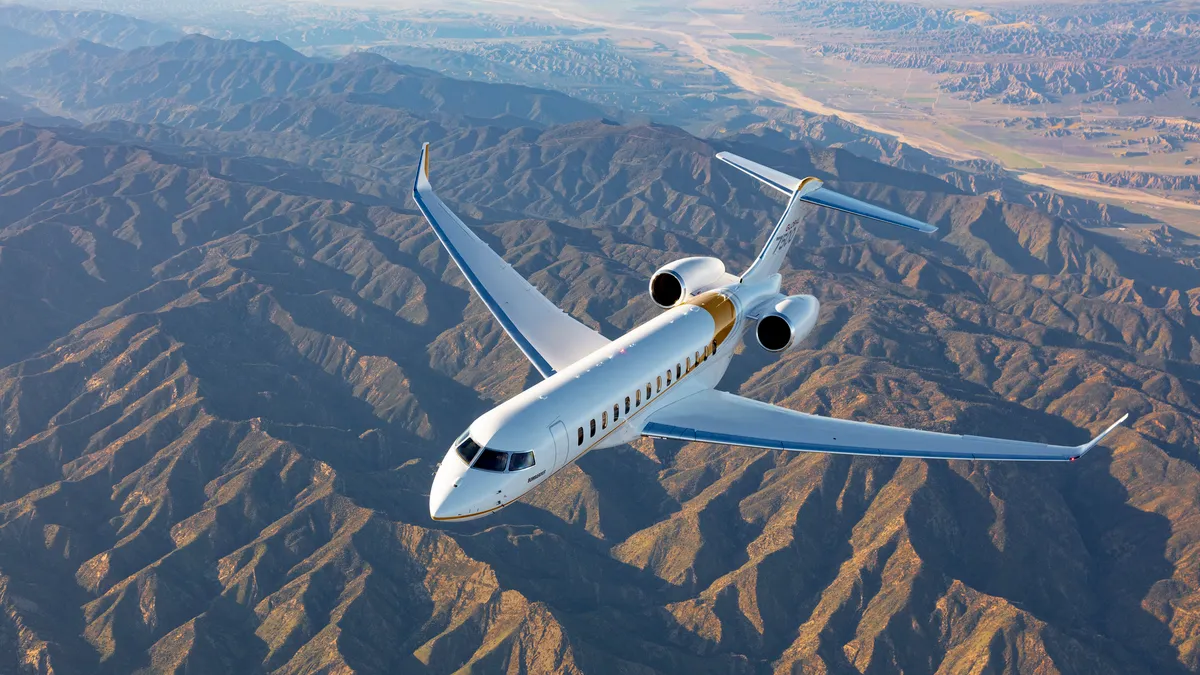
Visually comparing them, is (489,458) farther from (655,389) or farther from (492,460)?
(655,389)

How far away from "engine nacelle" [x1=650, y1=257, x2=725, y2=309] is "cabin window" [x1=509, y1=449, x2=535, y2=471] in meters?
22.5

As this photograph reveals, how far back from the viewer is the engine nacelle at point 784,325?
2309 inches

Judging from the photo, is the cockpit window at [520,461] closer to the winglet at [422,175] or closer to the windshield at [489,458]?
the windshield at [489,458]

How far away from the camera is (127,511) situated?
577 feet

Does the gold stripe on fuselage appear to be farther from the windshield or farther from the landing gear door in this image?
the windshield

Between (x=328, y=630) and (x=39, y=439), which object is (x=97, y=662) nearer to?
(x=328, y=630)

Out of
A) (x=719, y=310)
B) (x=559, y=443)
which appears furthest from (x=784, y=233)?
(x=559, y=443)

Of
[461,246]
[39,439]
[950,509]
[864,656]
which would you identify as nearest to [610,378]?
[461,246]

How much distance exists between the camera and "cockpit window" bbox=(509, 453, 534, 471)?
42219 millimetres

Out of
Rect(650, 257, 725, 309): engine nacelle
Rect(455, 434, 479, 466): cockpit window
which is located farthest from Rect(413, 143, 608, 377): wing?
Rect(455, 434, 479, 466): cockpit window

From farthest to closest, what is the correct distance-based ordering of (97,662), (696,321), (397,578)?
1. (397,578)
2. (97,662)
3. (696,321)

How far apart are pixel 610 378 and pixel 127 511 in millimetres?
160014

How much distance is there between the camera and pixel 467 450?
42.4 meters

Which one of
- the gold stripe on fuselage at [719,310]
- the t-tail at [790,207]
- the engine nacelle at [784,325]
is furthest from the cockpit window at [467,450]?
the t-tail at [790,207]
